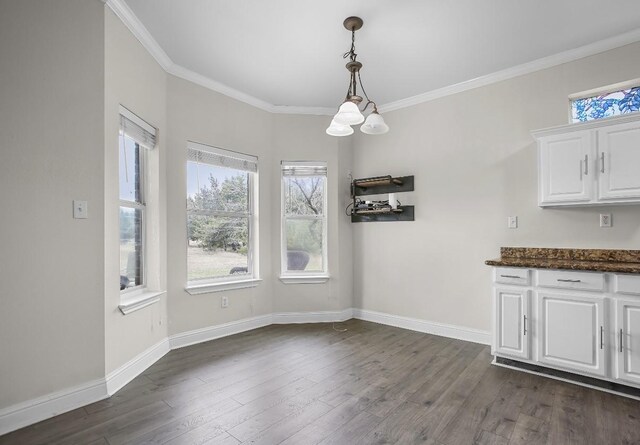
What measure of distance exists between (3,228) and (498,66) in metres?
4.27

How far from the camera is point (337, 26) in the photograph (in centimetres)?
271

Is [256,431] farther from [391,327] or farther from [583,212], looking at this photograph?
[583,212]

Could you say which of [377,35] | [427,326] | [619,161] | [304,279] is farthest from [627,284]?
[304,279]

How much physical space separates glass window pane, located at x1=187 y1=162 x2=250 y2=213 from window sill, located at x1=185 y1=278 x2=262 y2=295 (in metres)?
0.86

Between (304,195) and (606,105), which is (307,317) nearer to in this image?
(304,195)

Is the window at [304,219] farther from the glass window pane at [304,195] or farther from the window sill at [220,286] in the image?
the window sill at [220,286]

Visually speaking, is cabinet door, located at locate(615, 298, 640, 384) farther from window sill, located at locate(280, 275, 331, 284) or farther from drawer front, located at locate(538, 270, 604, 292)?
window sill, located at locate(280, 275, 331, 284)

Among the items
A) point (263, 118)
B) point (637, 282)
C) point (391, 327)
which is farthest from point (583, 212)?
point (263, 118)

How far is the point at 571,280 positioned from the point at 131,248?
3750 mm

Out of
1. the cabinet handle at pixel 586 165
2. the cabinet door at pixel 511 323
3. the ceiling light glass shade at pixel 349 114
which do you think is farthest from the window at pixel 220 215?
the cabinet handle at pixel 586 165

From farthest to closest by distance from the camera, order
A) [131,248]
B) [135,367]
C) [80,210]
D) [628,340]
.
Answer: [131,248]
[135,367]
[628,340]
[80,210]

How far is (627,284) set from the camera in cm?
244

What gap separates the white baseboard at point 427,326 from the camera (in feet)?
11.8

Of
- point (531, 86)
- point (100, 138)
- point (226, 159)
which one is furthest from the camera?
point (226, 159)
